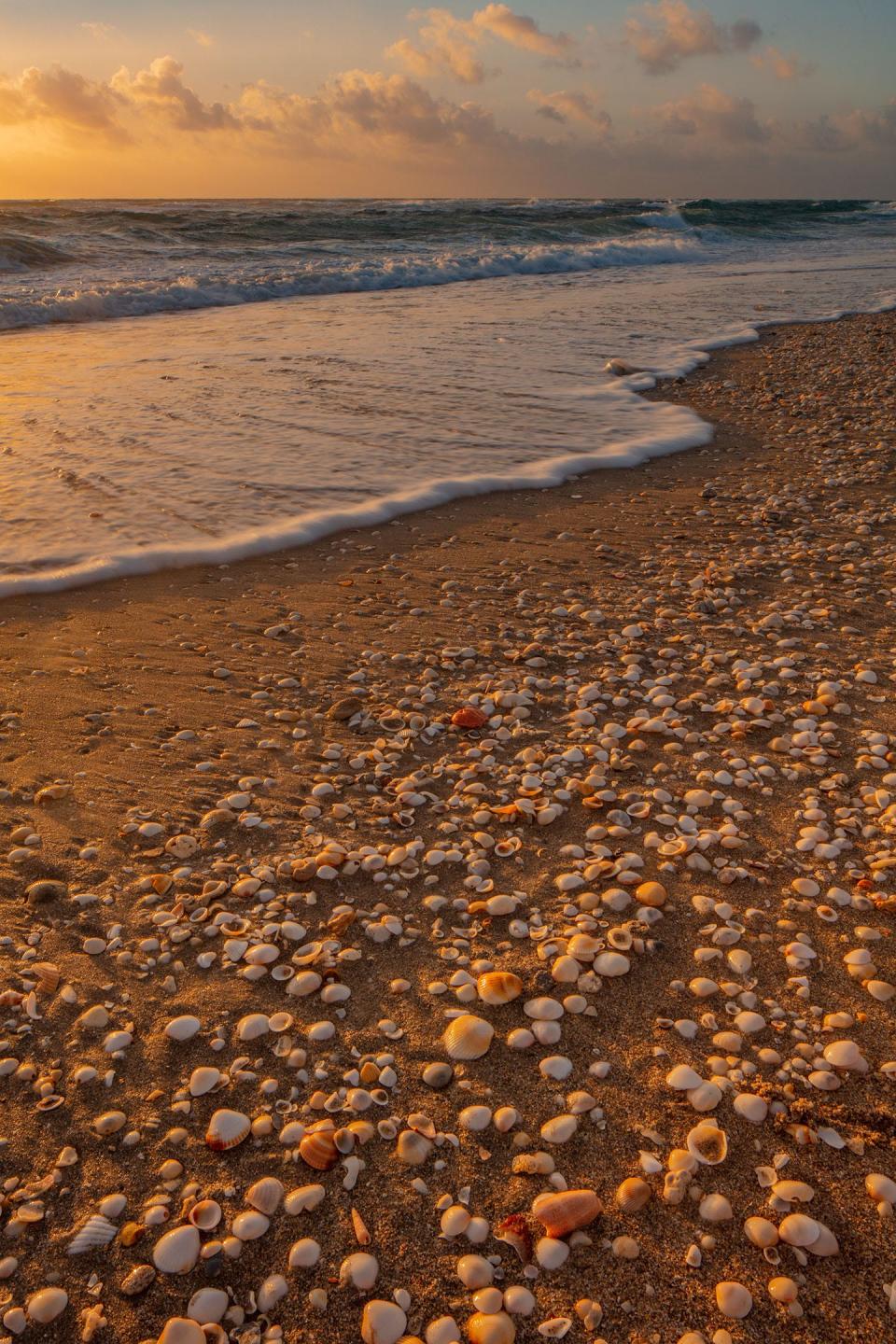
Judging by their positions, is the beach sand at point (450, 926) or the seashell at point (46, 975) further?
the seashell at point (46, 975)

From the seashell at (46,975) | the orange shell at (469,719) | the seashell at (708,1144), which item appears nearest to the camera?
the seashell at (708,1144)

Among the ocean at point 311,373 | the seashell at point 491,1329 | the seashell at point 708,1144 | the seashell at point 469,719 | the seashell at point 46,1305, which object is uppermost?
the ocean at point 311,373

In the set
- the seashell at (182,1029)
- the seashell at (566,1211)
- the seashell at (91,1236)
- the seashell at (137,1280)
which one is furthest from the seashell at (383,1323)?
A: the seashell at (182,1029)

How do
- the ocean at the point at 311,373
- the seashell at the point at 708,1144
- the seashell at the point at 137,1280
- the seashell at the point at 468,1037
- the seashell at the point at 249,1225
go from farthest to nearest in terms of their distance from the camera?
the ocean at the point at 311,373
the seashell at the point at 468,1037
the seashell at the point at 708,1144
the seashell at the point at 249,1225
the seashell at the point at 137,1280

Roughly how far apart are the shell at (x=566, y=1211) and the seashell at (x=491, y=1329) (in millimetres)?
214

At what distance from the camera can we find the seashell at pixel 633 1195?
6.64 ft

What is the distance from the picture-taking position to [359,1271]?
192 cm

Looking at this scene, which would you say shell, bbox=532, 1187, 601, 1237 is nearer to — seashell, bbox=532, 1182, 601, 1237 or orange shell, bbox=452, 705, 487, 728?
seashell, bbox=532, 1182, 601, 1237

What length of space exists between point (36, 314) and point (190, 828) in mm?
16139

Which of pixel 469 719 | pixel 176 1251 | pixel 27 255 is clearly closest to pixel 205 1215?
pixel 176 1251

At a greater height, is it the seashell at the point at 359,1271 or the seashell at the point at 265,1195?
the seashell at the point at 265,1195

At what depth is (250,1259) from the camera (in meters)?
1.96

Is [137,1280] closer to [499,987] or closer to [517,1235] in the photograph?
[517,1235]

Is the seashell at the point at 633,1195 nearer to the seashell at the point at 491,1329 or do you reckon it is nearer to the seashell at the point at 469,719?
the seashell at the point at 491,1329
